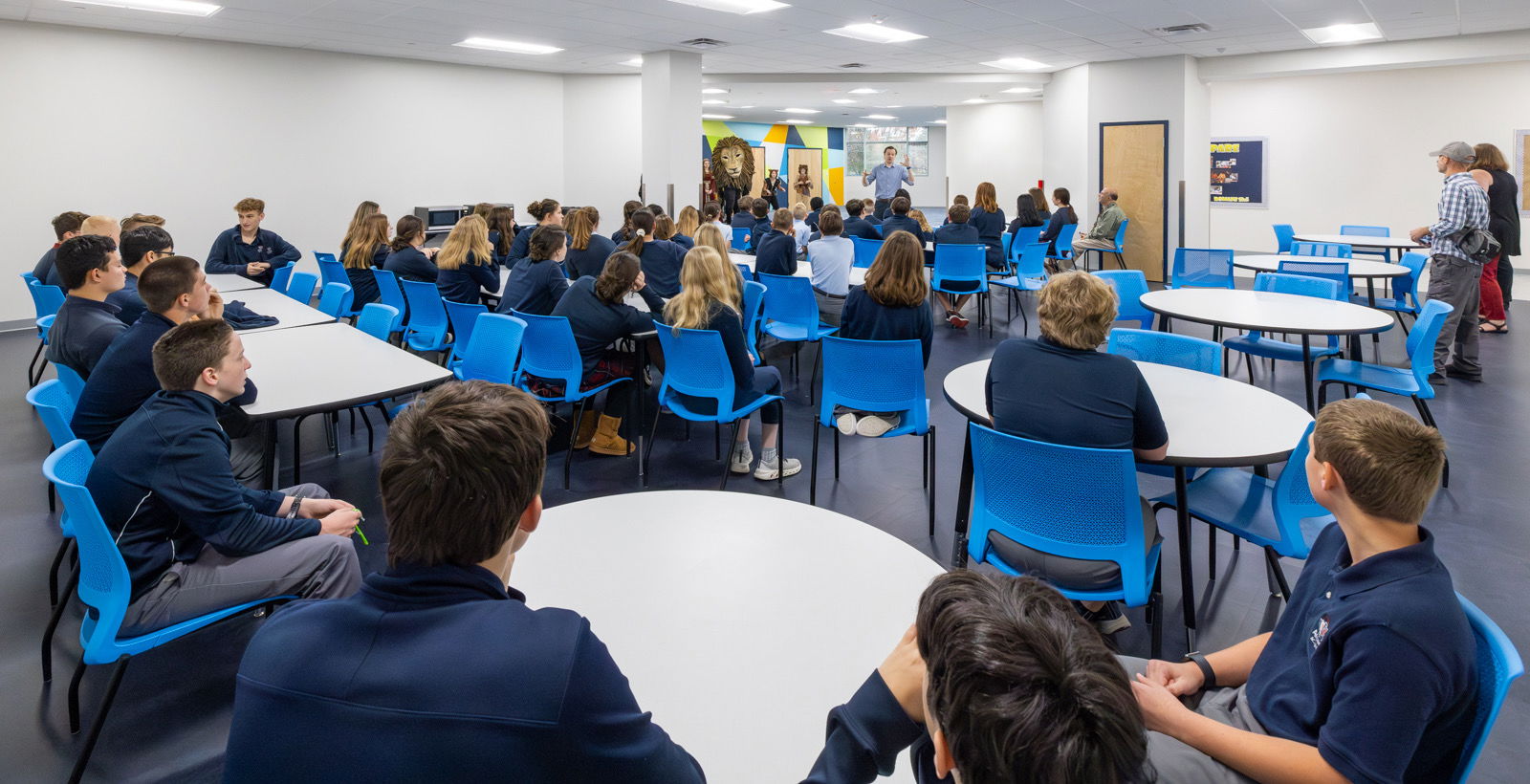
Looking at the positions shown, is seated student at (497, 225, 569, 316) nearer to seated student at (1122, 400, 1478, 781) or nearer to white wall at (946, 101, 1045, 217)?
seated student at (1122, 400, 1478, 781)

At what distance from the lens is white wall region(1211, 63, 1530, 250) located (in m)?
11.3

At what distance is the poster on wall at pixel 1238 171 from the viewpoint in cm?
1320

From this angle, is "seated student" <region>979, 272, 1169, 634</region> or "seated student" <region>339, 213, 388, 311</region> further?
"seated student" <region>339, 213, 388, 311</region>

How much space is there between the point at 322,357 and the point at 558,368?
1.06 meters

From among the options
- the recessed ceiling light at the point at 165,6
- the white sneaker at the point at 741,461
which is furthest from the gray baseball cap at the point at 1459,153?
the recessed ceiling light at the point at 165,6

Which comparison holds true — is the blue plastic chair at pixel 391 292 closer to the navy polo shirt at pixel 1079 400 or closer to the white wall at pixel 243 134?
the navy polo shirt at pixel 1079 400

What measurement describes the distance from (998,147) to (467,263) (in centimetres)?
1439

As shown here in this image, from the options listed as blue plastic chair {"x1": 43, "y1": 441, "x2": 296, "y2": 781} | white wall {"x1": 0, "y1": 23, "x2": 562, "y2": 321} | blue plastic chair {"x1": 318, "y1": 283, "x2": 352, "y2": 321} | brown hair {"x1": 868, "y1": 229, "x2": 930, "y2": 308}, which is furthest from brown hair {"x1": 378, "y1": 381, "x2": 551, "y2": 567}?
white wall {"x1": 0, "y1": 23, "x2": 562, "y2": 321}

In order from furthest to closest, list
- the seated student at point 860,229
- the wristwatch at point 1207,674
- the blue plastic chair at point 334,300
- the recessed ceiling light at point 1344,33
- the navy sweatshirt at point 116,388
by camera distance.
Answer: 1. the recessed ceiling light at point 1344,33
2. the seated student at point 860,229
3. the blue plastic chair at point 334,300
4. the navy sweatshirt at point 116,388
5. the wristwatch at point 1207,674

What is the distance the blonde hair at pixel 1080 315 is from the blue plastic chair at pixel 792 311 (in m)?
3.11

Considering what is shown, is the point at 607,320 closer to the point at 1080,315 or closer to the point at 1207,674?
the point at 1080,315

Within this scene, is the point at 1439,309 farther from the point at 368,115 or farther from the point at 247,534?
the point at 368,115

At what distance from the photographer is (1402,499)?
1.40 m

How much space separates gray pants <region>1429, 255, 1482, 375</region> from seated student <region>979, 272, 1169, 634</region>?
5.03 metres
